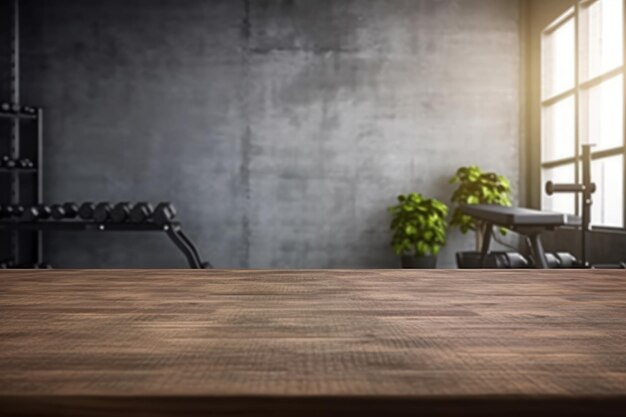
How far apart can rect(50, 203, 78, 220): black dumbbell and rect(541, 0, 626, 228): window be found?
3875 mm

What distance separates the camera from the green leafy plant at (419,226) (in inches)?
225

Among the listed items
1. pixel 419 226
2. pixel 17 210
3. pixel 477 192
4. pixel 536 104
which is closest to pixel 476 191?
pixel 477 192

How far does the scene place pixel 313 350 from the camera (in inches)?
21.3

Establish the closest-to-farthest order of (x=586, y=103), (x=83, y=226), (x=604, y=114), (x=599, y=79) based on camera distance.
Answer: (x=599, y=79) < (x=604, y=114) < (x=586, y=103) < (x=83, y=226)

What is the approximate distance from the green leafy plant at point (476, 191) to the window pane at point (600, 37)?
1.06 meters

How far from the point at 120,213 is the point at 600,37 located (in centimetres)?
375

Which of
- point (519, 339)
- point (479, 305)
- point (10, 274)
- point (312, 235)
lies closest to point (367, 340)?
point (519, 339)

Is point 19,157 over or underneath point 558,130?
underneath

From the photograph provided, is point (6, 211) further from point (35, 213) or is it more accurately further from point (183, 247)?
point (183, 247)

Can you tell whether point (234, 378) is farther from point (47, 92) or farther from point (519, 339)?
point (47, 92)

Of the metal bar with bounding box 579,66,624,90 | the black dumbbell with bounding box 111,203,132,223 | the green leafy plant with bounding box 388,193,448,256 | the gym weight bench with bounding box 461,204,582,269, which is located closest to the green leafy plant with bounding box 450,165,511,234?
the green leafy plant with bounding box 388,193,448,256

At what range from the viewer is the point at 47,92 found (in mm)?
6227

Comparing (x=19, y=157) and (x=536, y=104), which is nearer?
(x=536, y=104)

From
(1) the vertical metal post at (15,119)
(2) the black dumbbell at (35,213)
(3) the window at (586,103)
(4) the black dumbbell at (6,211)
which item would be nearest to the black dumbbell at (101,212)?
(2) the black dumbbell at (35,213)
